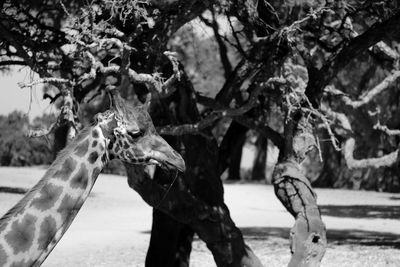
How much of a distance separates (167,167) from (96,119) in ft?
2.11

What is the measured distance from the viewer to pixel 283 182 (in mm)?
10383

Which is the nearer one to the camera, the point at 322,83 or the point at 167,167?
the point at 167,167

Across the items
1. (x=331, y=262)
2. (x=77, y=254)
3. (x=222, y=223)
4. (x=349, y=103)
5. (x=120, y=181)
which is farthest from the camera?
(x=120, y=181)

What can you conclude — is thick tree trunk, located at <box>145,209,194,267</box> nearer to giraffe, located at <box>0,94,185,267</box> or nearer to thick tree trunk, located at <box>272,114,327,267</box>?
thick tree trunk, located at <box>272,114,327,267</box>

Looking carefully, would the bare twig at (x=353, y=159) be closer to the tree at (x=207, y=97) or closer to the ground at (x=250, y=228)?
the tree at (x=207, y=97)

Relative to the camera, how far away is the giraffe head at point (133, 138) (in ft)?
18.8

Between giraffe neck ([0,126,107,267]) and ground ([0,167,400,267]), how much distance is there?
8.90 metres

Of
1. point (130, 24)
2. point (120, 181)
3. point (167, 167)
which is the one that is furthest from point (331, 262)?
point (120, 181)

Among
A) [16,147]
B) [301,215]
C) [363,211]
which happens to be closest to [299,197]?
[301,215]

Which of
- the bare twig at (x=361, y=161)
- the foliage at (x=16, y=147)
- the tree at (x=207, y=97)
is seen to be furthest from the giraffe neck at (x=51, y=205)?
the foliage at (x=16, y=147)

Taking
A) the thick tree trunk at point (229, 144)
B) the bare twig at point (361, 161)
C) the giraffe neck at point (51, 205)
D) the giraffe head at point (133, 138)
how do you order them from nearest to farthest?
the giraffe neck at point (51, 205)
the giraffe head at point (133, 138)
the thick tree trunk at point (229, 144)
the bare twig at point (361, 161)

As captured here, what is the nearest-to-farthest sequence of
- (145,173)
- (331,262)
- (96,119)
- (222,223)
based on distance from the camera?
1. (96,119)
2. (145,173)
3. (222,223)
4. (331,262)

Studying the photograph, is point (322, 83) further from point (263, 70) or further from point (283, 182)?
point (283, 182)

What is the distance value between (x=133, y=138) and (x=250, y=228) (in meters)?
15.3
